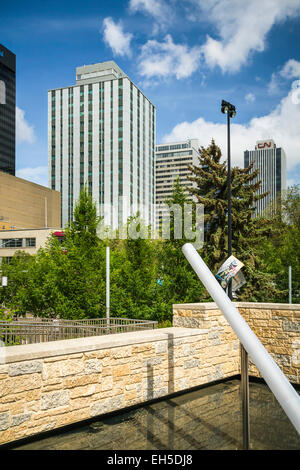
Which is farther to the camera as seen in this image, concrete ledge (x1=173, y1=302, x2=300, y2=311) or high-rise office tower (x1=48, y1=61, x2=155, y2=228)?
high-rise office tower (x1=48, y1=61, x2=155, y2=228)

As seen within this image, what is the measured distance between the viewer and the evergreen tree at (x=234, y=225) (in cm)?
2691

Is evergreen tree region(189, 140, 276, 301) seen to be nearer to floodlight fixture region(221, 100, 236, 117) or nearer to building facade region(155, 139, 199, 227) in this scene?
floodlight fixture region(221, 100, 236, 117)

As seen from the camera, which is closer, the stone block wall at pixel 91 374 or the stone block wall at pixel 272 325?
the stone block wall at pixel 91 374

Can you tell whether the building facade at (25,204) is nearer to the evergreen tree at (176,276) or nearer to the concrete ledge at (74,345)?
the evergreen tree at (176,276)

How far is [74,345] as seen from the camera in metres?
4.84

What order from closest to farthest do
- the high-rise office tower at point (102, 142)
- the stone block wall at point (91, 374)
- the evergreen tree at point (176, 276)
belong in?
the stone block wall at point (91, 374) < the evergreen tree at point (176, 276) < the high-rise office tower at point (102, 142)

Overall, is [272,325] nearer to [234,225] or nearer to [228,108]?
[228,108]

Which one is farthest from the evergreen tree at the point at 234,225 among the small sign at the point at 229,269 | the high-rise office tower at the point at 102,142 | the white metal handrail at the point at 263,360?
the high-rise office tower at the point at 102,142

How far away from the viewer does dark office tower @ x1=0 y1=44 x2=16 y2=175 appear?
119 m

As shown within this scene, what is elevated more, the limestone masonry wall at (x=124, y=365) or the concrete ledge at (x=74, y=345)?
the concrete ledge at (x=74, y=345)

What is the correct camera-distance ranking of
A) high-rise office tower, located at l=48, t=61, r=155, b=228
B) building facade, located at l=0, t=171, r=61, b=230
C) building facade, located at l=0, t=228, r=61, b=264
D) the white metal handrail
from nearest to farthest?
the white metal handrail
building facade, located at l=0, t=228, r=61, b=264
building facade, located at l=0, t=171, r=61, b=230
high-rise office tower, located at l=48, t=61, r=155, b=228

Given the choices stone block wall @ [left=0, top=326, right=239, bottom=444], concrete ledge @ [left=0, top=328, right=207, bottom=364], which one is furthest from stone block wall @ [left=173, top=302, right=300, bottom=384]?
concrete ledge @ [left=0, top=328, right=207, bottom=364]

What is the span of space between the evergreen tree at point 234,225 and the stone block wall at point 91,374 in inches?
780

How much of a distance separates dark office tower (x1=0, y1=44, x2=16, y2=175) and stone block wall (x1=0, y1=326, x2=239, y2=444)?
128 metres
